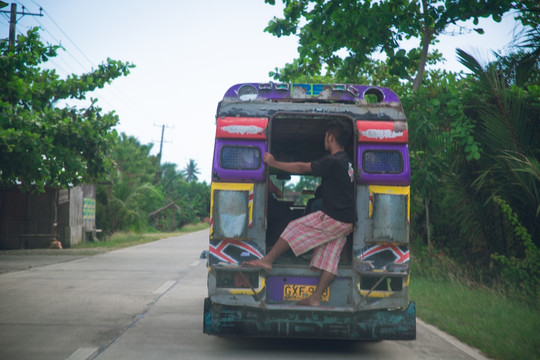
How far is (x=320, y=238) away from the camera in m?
6.04

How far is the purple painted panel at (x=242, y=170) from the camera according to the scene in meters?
5.97

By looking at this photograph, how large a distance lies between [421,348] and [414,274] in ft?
22.1

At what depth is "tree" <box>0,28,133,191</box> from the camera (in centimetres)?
1498

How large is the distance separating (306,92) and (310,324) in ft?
8.44

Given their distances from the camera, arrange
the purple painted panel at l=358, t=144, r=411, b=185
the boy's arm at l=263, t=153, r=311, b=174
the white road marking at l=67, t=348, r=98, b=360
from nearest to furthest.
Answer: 1. the white road marking at l=67, t=348, r=98, b=360
2. the boy's arm at l=263, t=153, r=311, b=174
3. the purple painted panel at l=358, t=144, r=411, b=185

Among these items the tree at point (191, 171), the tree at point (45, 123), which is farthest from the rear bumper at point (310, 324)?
the tree at point (191, 171)

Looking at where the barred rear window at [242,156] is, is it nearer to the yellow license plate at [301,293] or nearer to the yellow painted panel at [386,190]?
the yellow painted panel at [386,190]

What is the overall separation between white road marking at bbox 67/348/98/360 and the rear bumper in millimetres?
1215

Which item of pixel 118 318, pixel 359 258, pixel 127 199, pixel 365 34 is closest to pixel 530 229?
pixel 365 34

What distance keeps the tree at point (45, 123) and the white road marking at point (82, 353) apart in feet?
31.3

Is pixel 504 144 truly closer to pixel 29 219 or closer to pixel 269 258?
pixel 269 258

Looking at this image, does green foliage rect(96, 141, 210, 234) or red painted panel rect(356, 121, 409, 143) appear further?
green foliage rect(96, 141, 210, 234)

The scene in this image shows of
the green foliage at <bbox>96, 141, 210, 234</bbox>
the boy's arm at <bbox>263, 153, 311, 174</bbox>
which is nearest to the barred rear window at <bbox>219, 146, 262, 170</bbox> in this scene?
the boy's arm at <bbox>263, 153, 311, 174</bbox>

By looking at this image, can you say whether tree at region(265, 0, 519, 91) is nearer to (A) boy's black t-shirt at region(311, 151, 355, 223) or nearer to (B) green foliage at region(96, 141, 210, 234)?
(A) boy's black t-shirt at region(311, 151, 355, 223)
